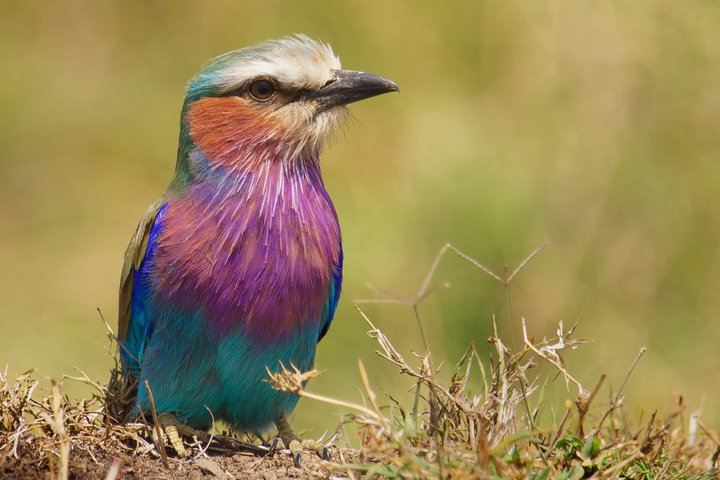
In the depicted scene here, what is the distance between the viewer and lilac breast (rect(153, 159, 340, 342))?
374 centimetres

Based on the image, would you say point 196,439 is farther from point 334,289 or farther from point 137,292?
point 334,289

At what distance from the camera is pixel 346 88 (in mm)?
4090

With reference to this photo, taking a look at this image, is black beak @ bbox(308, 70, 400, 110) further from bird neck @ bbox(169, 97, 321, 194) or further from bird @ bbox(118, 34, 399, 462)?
bird neck @ bbox(169, 97, 321, 194)

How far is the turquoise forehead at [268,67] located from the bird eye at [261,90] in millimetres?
42

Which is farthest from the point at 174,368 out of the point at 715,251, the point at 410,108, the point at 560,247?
the point at 410,108

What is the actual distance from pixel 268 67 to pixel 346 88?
0.31 meters

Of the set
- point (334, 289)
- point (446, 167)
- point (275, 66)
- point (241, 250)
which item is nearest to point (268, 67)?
point (275, 66)

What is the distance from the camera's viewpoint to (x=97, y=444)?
3541 millimetres

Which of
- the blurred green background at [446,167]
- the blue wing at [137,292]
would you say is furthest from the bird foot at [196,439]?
the blurred green background at [446,167]

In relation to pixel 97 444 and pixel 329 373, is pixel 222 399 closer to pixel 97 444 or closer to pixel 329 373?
pixel 97 444

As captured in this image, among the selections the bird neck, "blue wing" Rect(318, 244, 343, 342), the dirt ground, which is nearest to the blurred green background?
"blue wing" Rect(318, 244, 343, 342)

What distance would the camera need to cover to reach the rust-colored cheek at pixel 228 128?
398 centimetres

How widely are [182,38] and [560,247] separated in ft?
12.1

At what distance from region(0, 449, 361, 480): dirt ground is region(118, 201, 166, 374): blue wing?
0.54 m
